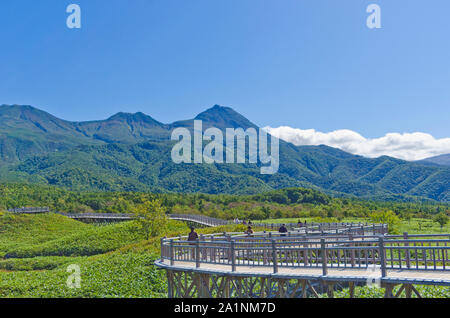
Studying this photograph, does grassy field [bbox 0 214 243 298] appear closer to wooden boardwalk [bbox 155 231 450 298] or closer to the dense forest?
wooden boardwalk [bbox 155 231 450 298]

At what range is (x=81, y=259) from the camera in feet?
167

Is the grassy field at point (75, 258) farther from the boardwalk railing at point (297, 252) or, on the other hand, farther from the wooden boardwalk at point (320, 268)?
the wooden boardwalk at point (320, 268)

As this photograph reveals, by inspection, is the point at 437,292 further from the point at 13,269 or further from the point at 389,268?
the point at 13,269

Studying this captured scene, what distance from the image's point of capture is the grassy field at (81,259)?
94.2 ft

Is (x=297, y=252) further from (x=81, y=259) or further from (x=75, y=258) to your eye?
(x=75, y=258)

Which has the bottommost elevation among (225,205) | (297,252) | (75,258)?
(75,258)

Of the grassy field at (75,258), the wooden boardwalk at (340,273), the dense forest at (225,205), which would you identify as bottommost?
the grassy field at (75,258)

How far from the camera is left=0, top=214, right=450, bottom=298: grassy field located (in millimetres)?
28719

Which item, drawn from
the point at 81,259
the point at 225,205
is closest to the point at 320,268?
the point at 81,259

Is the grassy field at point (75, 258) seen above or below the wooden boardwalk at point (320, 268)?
below

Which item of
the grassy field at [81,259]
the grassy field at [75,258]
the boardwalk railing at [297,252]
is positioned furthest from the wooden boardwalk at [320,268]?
the grassy field at [75,258]

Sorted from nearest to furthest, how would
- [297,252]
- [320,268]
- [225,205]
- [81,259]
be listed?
[320,268], [297,252], [81,259], [225,205]

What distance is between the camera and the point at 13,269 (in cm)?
5103

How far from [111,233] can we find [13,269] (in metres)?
A: 14.5
